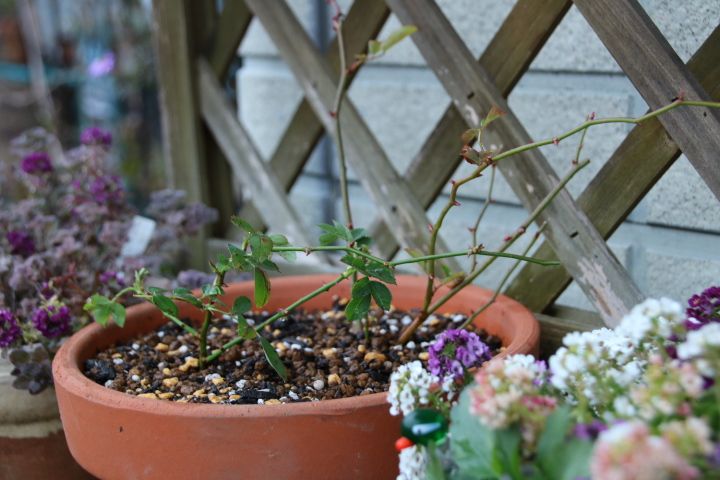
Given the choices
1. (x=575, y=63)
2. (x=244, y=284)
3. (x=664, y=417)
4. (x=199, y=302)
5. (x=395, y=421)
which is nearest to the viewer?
(x=664, y=417)

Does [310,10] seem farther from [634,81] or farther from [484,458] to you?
[484,458]

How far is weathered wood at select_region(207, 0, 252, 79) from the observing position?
211cm

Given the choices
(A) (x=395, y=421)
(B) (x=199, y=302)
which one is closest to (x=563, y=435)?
(A) (x=395, y=421)

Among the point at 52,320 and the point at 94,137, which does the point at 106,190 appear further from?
the point at 52,320

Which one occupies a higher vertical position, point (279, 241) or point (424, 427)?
point (279, 241)

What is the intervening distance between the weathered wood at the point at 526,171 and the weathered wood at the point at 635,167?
0.11 ft

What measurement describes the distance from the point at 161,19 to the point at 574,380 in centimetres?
172

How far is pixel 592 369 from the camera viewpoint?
83cm

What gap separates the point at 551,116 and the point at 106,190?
1.00 meters

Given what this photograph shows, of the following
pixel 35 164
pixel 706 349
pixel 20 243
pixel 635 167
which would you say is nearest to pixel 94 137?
pixel 35 164

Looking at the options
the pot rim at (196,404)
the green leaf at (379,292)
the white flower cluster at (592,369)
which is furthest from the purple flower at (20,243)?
the white flower cluster at (592,369)

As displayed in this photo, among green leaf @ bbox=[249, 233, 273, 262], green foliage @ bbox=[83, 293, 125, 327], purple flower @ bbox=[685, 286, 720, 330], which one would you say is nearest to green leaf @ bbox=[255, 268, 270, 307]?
green leaf @ bbox=[249, 233, 273, 262]

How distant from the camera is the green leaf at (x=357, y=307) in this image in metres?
1.22

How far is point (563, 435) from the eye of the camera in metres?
0.76
